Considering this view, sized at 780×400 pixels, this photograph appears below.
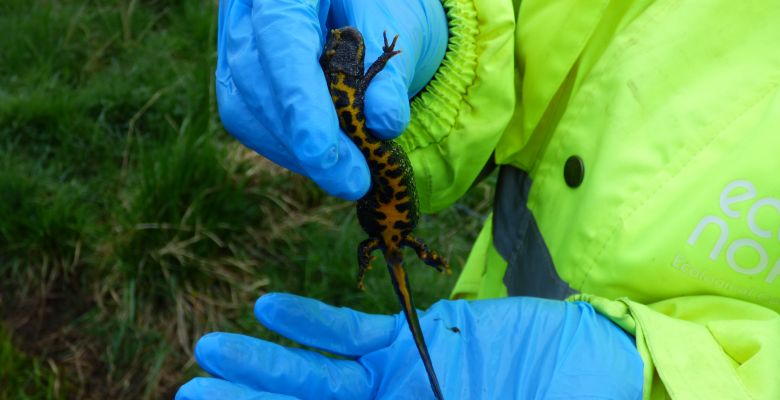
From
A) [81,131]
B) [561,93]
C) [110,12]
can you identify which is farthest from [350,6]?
[110,12]

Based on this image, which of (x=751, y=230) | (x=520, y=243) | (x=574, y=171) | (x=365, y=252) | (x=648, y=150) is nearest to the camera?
(x=751, y=230)

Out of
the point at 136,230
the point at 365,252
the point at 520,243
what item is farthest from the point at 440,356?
the point at 136,230

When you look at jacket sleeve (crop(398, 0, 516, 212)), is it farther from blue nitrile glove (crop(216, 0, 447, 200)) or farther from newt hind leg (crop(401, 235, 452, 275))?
newt hind leg (crop(401, 235, 452, 275))

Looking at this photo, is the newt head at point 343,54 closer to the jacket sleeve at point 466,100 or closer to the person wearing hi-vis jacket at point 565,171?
the person wearing hi-vis jacket at point 565,171

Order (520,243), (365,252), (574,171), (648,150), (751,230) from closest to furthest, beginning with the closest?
(751,230) < (648,150) < (574,171) < (520,243) < (365,252)

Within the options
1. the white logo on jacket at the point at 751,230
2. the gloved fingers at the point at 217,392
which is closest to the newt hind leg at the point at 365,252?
the gloved fingers at the point at 217,392

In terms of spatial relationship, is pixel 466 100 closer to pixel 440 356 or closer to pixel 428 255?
pixel 440 356
